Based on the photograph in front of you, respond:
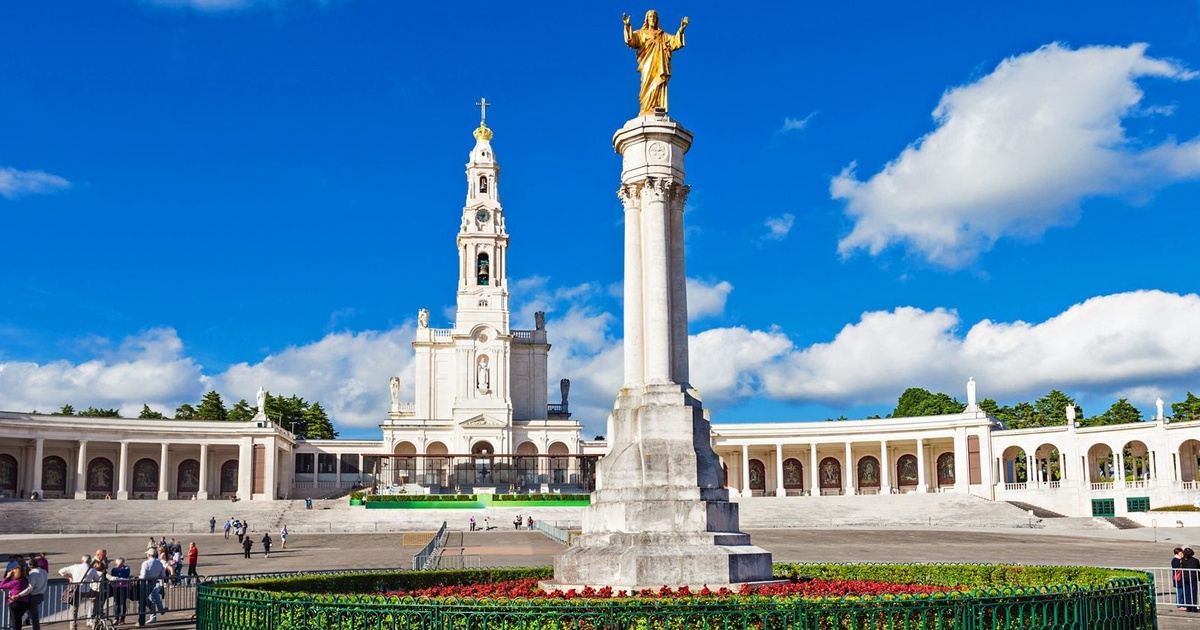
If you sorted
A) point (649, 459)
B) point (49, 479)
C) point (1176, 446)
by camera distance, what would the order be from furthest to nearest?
point (49, 479), point (1176, 446), point (649, 459)

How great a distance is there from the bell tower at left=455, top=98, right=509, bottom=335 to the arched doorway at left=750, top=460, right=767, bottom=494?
27.6 meters

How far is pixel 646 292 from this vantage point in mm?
22172

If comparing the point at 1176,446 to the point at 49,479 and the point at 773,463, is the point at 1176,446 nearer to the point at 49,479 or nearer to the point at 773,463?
the point at 773,463

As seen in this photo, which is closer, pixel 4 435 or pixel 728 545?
pixel 728 545

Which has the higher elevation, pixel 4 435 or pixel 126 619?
pixel 4 435

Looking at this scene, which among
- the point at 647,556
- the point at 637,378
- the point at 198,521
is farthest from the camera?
the point at 198,521

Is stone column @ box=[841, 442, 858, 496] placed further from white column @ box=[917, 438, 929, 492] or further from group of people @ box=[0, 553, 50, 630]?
group of people @ box=[0, 553, 50, 630]

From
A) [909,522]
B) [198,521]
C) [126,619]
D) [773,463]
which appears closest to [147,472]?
[198,521]

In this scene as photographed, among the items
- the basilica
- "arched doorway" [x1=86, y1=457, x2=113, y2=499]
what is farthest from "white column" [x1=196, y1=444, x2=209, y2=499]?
"arched doorway" [x1=86, y1=457, x2=113, y2=499]

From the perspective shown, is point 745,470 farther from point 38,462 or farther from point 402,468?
point 38,462

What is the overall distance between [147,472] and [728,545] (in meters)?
86.8

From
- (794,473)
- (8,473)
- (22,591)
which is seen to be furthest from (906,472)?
(22,591)

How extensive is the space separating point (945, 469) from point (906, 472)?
165 inches

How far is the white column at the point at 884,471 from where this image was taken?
311ft
